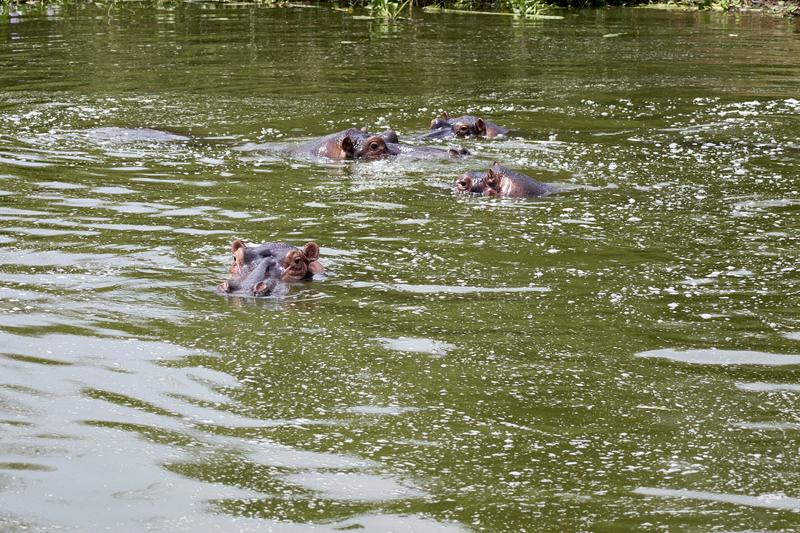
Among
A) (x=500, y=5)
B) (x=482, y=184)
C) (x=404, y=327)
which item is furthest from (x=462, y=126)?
(x=500, y=5)

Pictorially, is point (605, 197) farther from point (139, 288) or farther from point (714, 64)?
point (714, 64)

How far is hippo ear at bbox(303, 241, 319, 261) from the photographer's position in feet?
19.0

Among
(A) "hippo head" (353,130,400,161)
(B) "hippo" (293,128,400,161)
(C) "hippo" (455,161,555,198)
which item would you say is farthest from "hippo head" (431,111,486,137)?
(C) "hippo" (455,161,555,198)

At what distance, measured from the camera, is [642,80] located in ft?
44.3

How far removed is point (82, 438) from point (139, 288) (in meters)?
1.81

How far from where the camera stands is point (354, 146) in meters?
9.36

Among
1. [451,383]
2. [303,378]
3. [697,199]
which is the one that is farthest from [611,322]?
[697,199]

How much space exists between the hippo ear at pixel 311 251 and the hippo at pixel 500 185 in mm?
2372

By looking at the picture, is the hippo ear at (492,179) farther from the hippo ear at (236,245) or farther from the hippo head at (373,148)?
the hippo ear at (236,245)

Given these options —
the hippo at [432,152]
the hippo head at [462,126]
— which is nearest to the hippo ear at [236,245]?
the hippo at [432,152]

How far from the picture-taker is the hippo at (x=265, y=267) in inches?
226

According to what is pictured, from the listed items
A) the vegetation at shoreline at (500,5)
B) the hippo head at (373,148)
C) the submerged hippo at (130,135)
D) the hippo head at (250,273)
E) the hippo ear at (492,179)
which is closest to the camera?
the hippo head at (250,273)

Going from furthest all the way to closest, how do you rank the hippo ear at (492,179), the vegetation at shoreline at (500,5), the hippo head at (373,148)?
the vegetation at shoreline at (500,5), the hippo head at (373,148), the hippo ear at (492,179)

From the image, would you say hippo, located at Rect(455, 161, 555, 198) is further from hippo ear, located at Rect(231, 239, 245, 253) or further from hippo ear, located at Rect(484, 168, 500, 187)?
hippo ear, located at Rect(231, 239, 245, 253)
